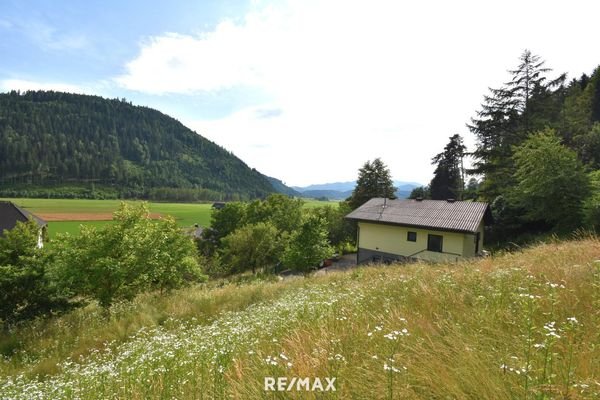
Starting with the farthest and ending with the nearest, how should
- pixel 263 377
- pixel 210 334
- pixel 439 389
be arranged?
pixel 210 334
pixel 263 377
pixel 439 389

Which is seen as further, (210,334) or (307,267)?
(307,267)

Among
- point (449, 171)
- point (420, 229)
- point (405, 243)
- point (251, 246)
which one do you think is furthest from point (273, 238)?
point (449, 171)

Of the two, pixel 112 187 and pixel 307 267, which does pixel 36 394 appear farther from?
pixel 112 187

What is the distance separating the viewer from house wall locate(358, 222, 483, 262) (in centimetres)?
2125

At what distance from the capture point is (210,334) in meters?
5.17

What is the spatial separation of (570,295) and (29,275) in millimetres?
17725

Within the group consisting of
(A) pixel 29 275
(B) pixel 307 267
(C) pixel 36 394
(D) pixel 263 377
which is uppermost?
(D) pixel 263 377

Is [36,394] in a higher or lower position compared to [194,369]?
lower

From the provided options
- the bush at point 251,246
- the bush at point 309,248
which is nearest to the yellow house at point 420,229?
the bush at point 309,248

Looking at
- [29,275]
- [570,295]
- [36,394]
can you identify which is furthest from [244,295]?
[29,275]

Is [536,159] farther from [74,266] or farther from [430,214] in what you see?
[74,266]

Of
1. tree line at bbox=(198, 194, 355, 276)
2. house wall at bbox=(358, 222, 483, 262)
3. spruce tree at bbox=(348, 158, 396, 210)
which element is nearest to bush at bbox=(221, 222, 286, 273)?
tree line at bbox=(198, 194, 355, 276)

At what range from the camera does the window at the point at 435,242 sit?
72.3 ft

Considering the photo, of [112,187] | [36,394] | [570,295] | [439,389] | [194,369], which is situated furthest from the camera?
[112,187]
